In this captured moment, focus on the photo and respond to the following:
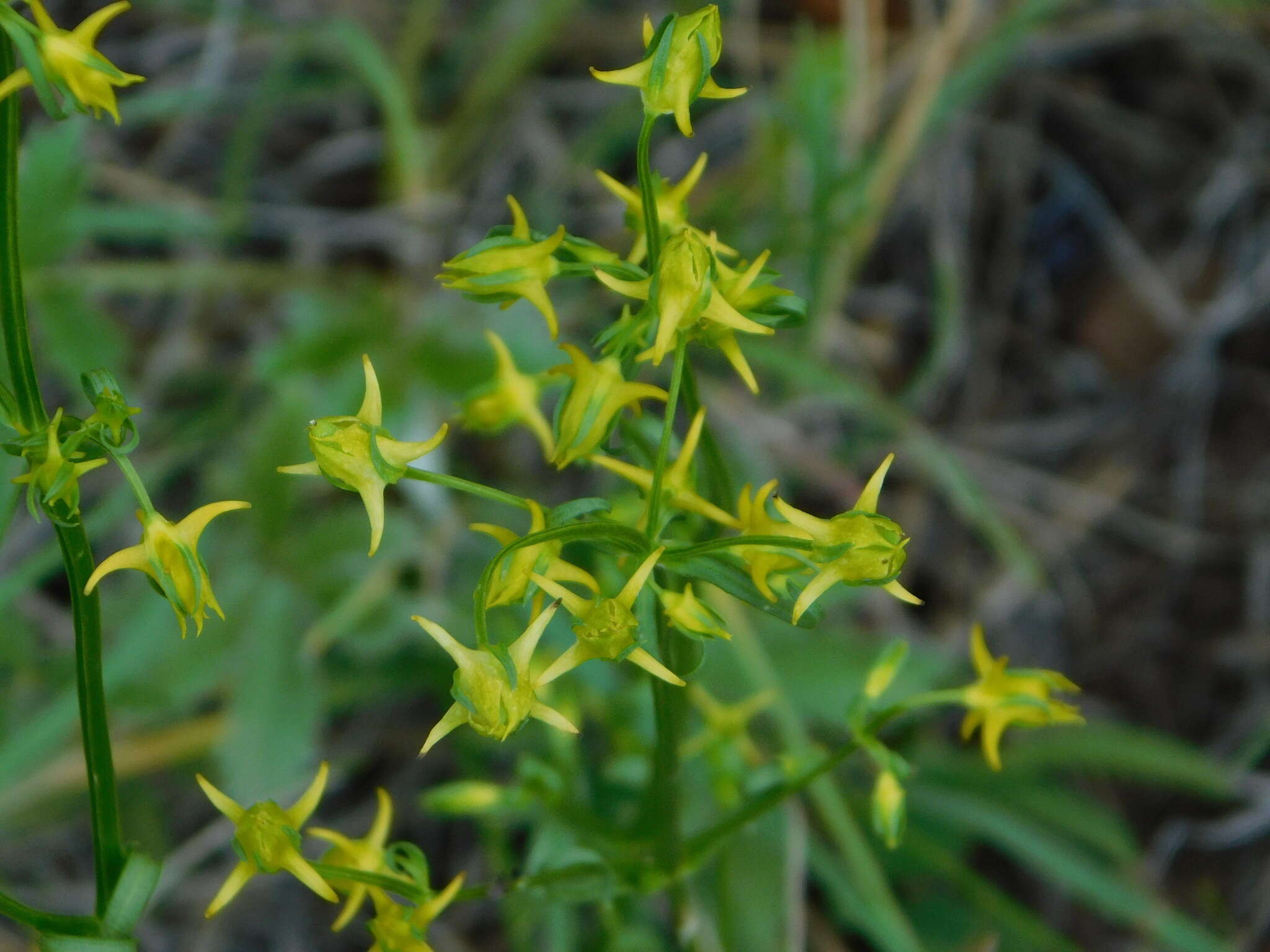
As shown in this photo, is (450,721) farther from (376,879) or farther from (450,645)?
(376,879)

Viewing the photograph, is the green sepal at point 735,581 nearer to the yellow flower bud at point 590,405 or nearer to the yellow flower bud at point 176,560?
the yellow flower bud at point 590,405

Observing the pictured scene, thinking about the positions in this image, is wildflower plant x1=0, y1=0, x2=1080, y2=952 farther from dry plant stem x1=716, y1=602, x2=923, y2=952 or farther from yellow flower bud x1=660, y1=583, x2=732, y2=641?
dry plant stem x1=716, y1=602, x2=923, y2=952

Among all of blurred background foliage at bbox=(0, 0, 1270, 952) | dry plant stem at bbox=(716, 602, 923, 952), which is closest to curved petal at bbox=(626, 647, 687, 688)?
blurred background foliage at bbox=(0, 0, 1270, 952)

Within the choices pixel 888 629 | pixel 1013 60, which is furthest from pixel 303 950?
pixel 1013 60

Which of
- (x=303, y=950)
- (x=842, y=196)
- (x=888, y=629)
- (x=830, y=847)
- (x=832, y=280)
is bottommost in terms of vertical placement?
(x=303, y=950)


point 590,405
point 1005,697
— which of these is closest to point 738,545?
point 590,405

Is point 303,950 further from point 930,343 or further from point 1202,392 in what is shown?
point 1202,392

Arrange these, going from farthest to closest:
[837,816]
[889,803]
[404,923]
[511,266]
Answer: [837,816] → [889,803] → [404,923] → [511,266]
